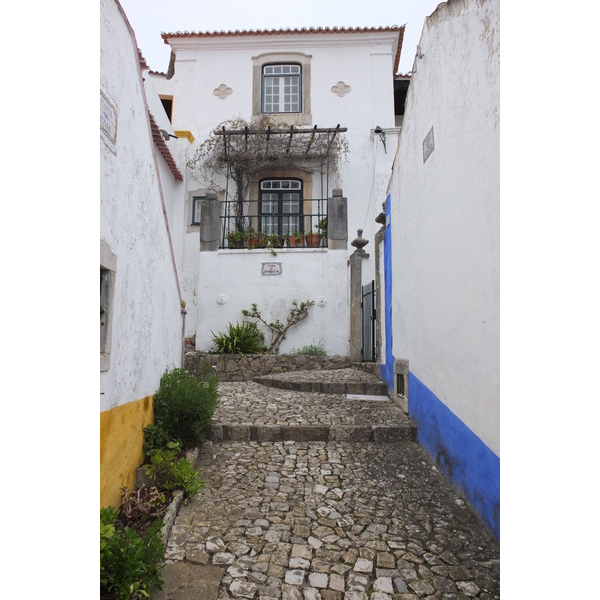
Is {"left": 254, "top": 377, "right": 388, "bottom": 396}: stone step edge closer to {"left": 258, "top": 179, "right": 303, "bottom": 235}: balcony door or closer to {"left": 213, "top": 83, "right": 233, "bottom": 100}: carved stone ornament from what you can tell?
{"left": 258, "top": 179, "right": 303, "bottom": 235}: balcony door

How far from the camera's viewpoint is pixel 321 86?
12.4m

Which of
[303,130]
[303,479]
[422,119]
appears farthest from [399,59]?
[303,479]

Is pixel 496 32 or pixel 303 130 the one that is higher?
pixel 303 130

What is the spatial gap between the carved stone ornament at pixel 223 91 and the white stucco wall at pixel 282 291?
5.55 m

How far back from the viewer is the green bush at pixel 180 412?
162 inches

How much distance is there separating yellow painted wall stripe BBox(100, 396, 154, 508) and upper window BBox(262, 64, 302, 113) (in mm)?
10634

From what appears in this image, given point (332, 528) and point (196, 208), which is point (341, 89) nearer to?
point (196, 208)

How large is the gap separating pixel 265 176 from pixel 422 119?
805 centimetres

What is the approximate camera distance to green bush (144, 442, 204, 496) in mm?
3547

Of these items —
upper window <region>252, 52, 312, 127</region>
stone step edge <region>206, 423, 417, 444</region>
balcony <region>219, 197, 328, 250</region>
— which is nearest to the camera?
stone step edge <region>206, 423, 417, 444</region>

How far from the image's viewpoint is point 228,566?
2730 mm

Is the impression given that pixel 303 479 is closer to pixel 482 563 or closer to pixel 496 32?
pixel 482 563

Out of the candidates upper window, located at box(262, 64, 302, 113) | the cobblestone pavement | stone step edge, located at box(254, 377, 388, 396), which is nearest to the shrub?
the cobblestone pavement

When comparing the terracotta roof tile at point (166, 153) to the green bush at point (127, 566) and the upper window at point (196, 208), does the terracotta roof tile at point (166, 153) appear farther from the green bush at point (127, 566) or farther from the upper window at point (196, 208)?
the green bush at point (127, 566)
